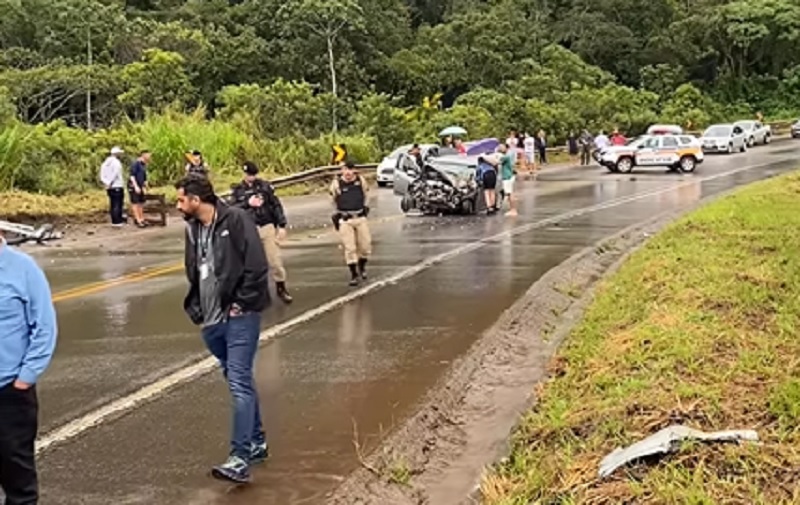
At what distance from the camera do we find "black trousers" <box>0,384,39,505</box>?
491cm

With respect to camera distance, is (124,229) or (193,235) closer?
(193,235)

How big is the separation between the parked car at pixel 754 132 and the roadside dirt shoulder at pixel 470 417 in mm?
44053

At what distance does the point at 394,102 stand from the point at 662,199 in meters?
24.4

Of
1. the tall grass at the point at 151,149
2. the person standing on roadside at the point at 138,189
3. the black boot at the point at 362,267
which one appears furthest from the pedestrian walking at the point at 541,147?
the black boot at the point at 362,267

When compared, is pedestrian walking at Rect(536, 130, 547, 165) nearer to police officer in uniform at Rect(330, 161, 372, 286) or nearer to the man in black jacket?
police officer in uniform at Rect(330, 161, 372, 286)

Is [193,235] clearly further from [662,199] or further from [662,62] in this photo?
[662,62]

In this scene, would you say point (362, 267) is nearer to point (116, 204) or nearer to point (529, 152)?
point (116, 204)

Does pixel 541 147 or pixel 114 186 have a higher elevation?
pixel 541 147

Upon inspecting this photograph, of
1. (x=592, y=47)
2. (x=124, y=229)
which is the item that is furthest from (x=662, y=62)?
(x=124, y=229)

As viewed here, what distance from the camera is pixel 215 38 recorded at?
55719 mm

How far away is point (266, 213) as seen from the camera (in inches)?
499

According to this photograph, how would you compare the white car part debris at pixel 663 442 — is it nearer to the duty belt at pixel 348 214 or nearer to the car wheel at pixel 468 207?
the duty belt at pixel 348 214

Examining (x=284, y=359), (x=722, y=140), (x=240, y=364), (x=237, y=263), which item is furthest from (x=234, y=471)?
(x=722, y=140)

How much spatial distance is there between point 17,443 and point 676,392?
158 inches
